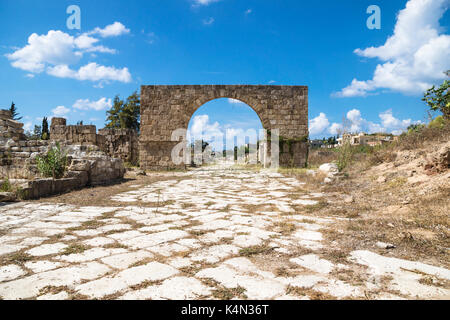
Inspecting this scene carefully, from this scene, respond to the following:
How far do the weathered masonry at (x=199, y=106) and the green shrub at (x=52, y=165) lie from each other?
6379 mm

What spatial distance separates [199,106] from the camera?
40.7ft

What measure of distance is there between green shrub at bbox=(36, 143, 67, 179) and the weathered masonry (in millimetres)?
6379

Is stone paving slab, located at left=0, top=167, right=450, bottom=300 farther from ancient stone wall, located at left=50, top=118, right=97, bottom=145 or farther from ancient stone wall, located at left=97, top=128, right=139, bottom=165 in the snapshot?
ancient stone wall, located at left=97, top=128, right=139, bottom=165

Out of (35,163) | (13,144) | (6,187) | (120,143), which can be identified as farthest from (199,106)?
(6,187)

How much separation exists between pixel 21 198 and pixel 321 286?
16.3 ft

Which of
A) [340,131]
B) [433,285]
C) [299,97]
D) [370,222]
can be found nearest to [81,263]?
[433,285]

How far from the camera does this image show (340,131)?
707cm

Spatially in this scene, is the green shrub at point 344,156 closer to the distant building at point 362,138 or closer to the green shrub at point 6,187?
the distant building at point 362,138

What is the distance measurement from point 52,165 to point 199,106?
7.40m

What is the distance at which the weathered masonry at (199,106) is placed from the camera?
12359 millimetres

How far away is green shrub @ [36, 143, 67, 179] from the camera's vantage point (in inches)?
230

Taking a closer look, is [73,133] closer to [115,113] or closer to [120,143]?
[120,143]

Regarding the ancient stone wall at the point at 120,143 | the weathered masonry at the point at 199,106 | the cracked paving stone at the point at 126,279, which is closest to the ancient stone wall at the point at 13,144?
the weathered masonry at the point at 199,106

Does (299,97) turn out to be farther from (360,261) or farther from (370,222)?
(360,261)
